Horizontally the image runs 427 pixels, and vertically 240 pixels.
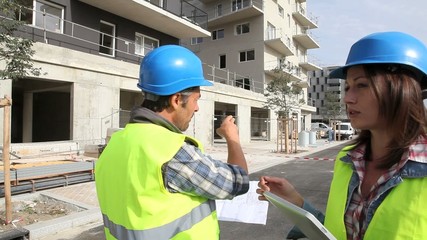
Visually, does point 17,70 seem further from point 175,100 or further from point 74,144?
point 74,144

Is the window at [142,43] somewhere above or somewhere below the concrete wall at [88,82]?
above

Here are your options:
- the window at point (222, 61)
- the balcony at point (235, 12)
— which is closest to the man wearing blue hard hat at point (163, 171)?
the balcony at point (235, 12)

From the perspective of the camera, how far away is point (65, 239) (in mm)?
4852

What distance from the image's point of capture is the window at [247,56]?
32.7 meters

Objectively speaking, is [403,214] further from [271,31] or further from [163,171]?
[271,31]

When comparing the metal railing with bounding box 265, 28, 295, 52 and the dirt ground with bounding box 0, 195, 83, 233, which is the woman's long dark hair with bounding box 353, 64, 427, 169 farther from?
the metal railing with bounding box 265, 28, 295, 52

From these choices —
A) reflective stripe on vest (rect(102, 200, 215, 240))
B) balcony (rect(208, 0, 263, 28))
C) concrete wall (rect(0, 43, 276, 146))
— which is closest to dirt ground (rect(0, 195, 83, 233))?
reflective stripe on vest (rect(102, 200, 215, 240))

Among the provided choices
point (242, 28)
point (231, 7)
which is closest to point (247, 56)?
point (242, 28)

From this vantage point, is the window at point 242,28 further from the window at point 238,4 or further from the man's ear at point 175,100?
the man's ear at point 175,100

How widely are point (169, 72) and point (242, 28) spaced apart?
108 feet

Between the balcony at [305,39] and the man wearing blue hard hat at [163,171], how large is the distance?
4017 cm

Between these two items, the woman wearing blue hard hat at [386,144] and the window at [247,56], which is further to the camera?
the window at [247,56]

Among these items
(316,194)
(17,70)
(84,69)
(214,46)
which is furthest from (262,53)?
(17,70)

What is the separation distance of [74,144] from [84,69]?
9.24 ft
